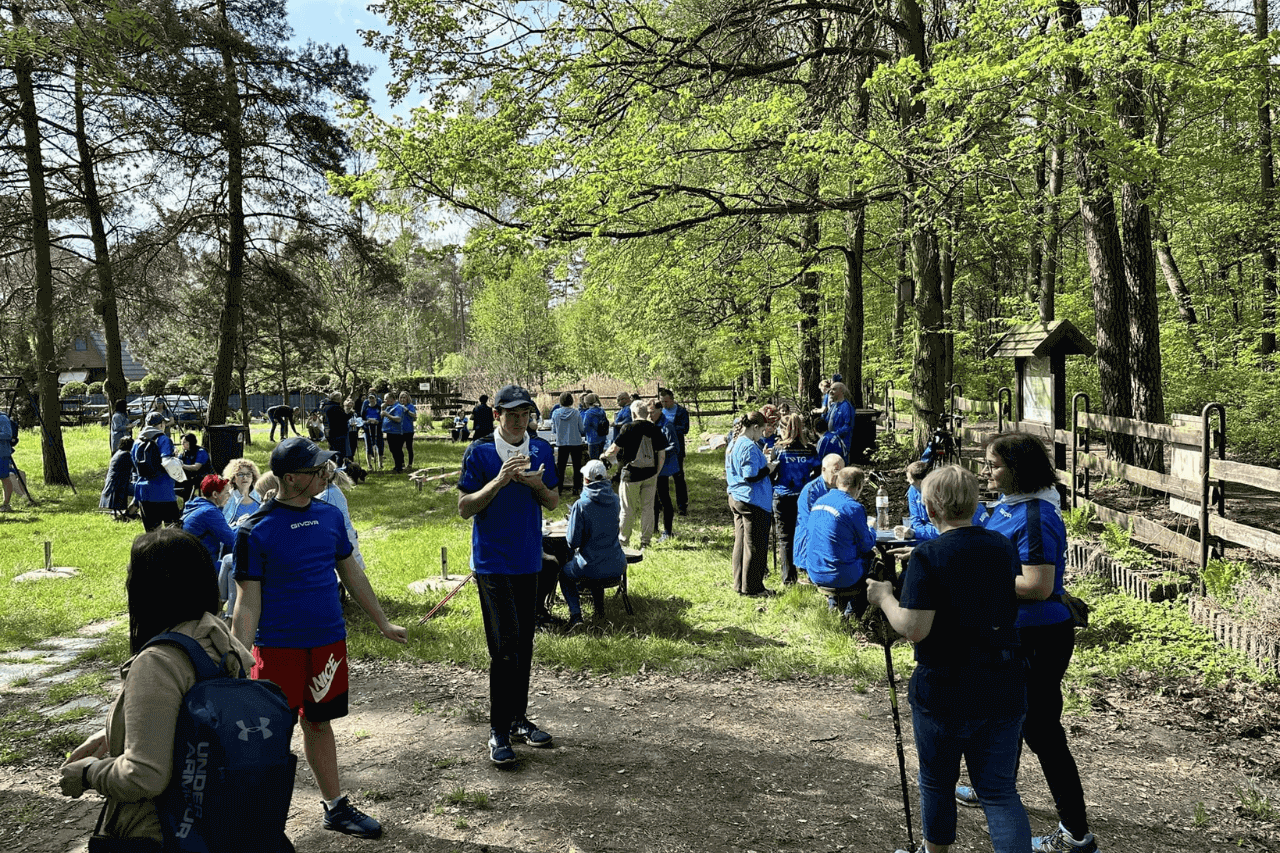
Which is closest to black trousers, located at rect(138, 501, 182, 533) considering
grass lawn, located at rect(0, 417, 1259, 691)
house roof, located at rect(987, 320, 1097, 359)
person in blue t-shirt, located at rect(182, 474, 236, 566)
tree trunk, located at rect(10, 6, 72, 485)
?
grass lawn, located at rect(0, 417, 1259, 691)

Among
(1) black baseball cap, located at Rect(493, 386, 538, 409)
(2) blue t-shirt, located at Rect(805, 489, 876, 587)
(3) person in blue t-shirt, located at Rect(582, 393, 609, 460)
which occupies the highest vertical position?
(1) black baseball cap, located at Rect(493, 386, 538, 409)

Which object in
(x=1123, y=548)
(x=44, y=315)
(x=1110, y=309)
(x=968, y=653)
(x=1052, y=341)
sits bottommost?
(x=1123, y=548)

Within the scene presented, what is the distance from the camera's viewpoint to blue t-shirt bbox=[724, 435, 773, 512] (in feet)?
27.2

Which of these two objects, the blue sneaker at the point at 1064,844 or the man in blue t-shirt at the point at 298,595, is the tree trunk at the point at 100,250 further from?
the blue sneaker at the point at 1064,844

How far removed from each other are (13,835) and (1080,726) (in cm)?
571

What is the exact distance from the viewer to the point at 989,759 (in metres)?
3.07

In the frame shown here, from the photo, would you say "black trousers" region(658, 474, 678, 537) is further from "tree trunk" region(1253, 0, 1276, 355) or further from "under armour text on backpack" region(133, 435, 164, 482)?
"tree trunk" region(1253, 0, 1276, 355)

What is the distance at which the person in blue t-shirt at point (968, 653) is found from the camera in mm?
3016

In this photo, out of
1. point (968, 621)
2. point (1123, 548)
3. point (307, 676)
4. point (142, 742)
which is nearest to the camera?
point (142, 742)

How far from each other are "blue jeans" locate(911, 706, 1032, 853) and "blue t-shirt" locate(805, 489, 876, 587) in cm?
378

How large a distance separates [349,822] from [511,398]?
2139mm

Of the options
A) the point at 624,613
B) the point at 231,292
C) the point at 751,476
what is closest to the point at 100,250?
the point at 231,292

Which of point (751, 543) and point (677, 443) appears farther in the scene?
point (677, 443)

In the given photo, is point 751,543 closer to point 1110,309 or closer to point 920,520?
point 920,520
